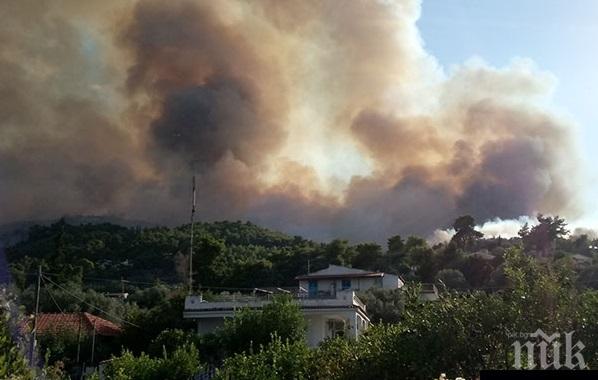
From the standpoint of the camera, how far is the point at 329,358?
17.2 metres

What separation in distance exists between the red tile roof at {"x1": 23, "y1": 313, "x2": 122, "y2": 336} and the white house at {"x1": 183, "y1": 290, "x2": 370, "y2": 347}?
7.11 m

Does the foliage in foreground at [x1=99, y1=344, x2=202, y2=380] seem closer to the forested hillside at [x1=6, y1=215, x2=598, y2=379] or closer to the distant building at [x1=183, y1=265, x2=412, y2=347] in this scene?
the forested hillside at [x1=6, y1=215, x2=598, y2=379]

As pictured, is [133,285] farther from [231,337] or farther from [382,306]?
[231,337]

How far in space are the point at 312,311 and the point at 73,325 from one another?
656 inches

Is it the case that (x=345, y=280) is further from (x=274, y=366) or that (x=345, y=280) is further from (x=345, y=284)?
(x=274, y=366)

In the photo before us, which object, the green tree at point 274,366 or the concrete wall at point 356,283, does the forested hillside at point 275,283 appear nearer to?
the green tree at point 274,366

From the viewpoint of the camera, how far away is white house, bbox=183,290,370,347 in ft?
121

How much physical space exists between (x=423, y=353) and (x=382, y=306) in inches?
1362

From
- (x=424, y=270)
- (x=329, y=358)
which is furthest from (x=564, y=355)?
(x=424, y=270)

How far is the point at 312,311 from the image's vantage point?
36906mm

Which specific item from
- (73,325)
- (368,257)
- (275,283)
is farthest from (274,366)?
(368,257)

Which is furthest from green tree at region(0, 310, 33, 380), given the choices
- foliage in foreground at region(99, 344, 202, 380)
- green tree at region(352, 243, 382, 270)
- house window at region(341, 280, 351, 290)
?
green tree at region(352, 243, 382, 270)

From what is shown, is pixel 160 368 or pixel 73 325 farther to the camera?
pixel 73 325

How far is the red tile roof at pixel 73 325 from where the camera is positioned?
142ft
